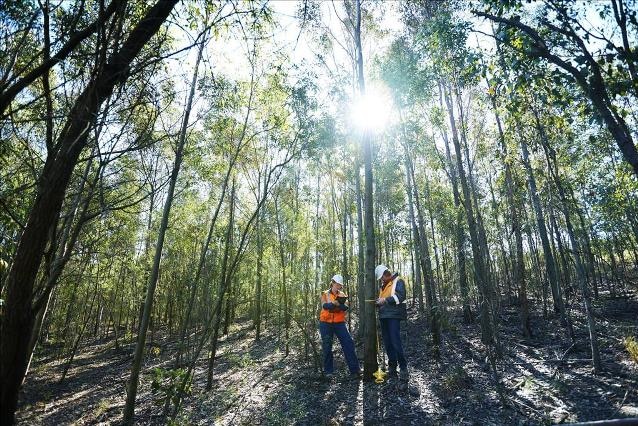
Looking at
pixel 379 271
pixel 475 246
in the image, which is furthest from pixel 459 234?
pixel 379 271

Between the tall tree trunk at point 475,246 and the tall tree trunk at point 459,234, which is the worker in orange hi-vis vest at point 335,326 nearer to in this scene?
the tall tree trunk at point 475,246

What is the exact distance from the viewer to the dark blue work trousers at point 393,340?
268 inches

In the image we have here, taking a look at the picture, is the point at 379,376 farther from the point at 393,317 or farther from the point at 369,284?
the point at 369,284

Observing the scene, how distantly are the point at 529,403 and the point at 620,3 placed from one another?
18.7ft

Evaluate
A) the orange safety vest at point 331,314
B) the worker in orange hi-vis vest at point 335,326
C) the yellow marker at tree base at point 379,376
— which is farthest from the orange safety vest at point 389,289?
the yellow marker at tree base at point 379,376

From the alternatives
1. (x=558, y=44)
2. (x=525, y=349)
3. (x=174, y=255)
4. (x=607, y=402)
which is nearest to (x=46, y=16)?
(x=558, y=44)

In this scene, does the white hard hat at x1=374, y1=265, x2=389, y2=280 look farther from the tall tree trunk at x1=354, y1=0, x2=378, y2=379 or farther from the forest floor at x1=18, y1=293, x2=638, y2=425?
the forest floor at x1=18, y1=293, x2=638, y2=425

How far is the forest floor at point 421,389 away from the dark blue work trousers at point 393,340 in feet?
1.49

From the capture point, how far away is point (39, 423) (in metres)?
8.34

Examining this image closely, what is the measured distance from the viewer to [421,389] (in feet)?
21.5

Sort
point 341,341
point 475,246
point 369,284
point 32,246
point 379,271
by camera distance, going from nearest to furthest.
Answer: point 32,246 → point 369,284 → point 379,271 → point 341,341 → point 475,246

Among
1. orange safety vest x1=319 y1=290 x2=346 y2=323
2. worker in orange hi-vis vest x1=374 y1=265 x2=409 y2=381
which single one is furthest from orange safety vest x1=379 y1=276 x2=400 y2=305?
orange safety vest x1=319 y1=290 x2=346 y2=323

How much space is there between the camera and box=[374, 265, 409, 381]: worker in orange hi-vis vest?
680 cm

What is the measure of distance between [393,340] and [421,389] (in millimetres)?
943
